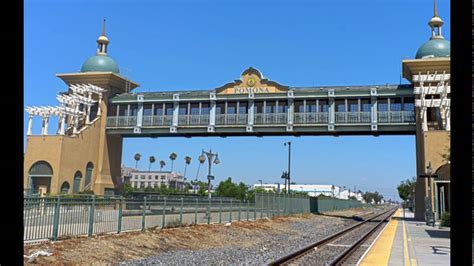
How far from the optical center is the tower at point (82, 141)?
1734 inches

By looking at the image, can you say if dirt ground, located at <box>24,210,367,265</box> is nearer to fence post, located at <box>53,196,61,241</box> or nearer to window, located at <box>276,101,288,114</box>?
fence post, located at <box>53,196,61,241</box>

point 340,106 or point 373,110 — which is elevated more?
point 340,106

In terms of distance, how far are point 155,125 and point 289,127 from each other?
14.6 m

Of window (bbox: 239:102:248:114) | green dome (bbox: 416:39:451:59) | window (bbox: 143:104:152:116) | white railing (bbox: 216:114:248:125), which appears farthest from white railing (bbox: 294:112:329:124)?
window (bbox: 143:104:152:116)

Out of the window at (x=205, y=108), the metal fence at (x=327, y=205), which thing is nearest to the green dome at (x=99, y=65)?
the window at (x=205, y=108)

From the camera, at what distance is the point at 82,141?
47.2 m

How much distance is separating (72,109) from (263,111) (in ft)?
65.0

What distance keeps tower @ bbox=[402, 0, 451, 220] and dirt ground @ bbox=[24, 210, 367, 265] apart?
20.5m

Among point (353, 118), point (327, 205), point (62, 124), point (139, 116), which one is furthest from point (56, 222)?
point (327, 205)

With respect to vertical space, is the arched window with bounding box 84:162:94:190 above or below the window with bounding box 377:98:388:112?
below

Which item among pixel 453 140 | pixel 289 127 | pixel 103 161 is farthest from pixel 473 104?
pixel 103 161

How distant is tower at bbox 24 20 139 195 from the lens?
4403cm

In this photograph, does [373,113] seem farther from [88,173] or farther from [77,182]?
[77,182]

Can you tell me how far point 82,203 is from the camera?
1595 centimetres
